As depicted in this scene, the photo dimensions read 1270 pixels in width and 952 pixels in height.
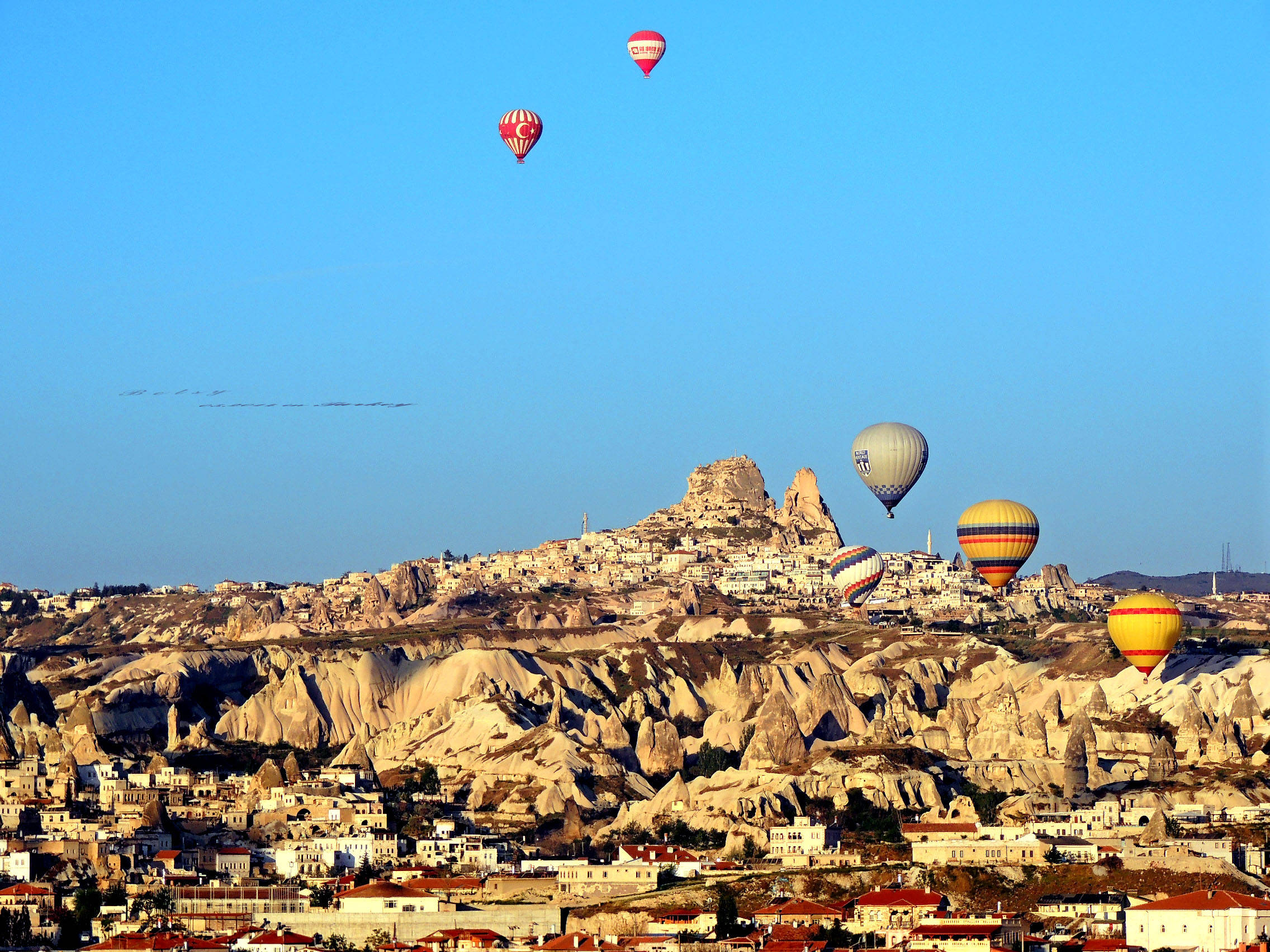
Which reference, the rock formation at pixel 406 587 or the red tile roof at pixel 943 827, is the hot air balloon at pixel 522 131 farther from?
the rock formation at pixel 406 587

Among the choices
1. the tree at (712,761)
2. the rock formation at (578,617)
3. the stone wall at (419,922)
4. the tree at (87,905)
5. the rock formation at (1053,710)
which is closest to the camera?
the stone wall at (419,922)

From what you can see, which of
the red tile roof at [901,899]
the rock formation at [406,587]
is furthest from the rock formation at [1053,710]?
the rock formation at [406,587]

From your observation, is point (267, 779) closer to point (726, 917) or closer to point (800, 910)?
point (800, 910)

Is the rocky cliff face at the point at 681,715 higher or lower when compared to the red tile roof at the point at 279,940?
higher

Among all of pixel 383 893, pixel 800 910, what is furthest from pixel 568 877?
pixel 800 910

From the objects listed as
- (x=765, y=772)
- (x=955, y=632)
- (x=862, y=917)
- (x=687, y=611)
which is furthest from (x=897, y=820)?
(x=687, y=611)

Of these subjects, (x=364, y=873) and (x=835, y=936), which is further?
(x=364, y=873)

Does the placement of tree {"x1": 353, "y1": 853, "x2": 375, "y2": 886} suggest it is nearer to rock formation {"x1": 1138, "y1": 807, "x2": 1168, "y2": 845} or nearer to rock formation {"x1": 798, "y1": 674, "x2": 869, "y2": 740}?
rock formation {"x1": 1138, "y1": 807, "x2": 1168, "y2": 845}
